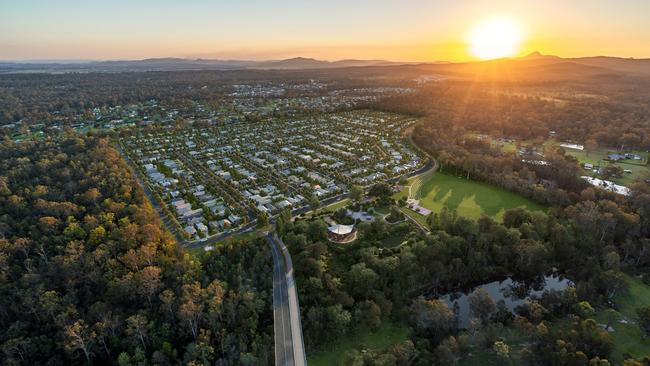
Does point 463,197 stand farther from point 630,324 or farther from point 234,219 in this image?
point 234,219

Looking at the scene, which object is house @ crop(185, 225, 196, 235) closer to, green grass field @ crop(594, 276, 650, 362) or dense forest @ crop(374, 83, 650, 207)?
green grass field @ crop(594, 276, 650, 362)

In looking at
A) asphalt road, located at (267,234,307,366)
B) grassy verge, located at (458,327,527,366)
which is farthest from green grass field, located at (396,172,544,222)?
asphalt road, located at (267,234,307,366)

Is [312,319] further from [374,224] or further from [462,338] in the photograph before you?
[374,224]

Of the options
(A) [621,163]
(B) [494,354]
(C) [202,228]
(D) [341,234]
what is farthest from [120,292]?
(A) [621,163]

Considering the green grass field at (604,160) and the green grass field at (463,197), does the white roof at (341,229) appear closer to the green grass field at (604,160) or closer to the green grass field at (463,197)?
the green grass field at (463,197)

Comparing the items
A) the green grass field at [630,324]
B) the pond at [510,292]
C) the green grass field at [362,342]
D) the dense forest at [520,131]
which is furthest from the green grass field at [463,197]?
the green grass field at [362,342]

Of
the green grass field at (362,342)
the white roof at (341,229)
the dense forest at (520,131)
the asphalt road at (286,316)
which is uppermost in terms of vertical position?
the dense forest at (520,131)

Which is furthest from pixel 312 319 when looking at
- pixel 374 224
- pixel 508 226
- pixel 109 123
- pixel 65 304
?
pixel 109 123
